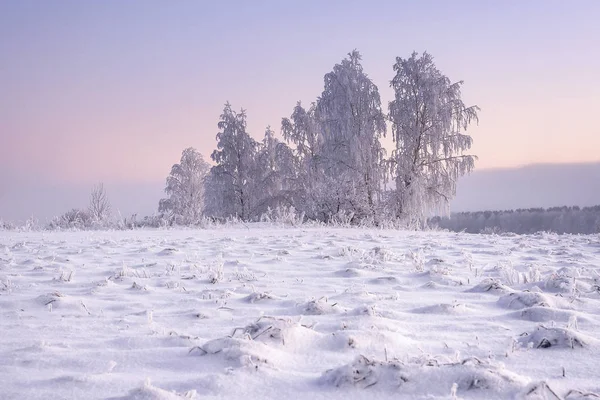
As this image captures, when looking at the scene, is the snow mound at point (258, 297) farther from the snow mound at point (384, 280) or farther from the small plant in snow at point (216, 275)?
the snow mound at point (384, 280)

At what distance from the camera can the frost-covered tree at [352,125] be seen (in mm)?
22750

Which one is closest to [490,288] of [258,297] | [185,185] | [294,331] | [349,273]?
[349,273]

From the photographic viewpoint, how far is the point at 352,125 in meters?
23.3

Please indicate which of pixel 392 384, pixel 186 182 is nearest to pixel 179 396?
pixel 392 384

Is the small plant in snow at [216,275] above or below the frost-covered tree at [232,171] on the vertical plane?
below

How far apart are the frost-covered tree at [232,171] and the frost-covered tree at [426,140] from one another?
11.4 meters

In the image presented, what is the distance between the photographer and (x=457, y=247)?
8.36 m

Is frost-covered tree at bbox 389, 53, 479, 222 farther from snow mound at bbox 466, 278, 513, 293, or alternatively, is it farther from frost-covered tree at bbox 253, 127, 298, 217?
snow mound at bbox 466, 278, 513, 293

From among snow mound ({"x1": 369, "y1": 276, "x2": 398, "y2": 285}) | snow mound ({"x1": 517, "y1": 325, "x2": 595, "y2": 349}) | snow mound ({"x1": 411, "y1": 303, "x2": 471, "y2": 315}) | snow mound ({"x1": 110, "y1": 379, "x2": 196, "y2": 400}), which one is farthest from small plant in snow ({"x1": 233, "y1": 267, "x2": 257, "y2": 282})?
snow mound ({"x1": 110, "y1": 379, "x2": 196, "y2": 400})

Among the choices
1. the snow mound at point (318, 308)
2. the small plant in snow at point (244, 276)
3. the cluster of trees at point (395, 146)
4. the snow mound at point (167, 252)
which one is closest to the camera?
the snow mound at point (318, 308)

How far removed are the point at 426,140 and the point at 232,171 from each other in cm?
1324

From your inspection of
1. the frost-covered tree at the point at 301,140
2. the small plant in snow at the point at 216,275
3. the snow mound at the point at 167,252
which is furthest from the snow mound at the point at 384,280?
the frost-covered tree at the point at 301,140

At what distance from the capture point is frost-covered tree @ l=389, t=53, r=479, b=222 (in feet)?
71.2

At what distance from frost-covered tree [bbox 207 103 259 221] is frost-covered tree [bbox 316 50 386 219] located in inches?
310
